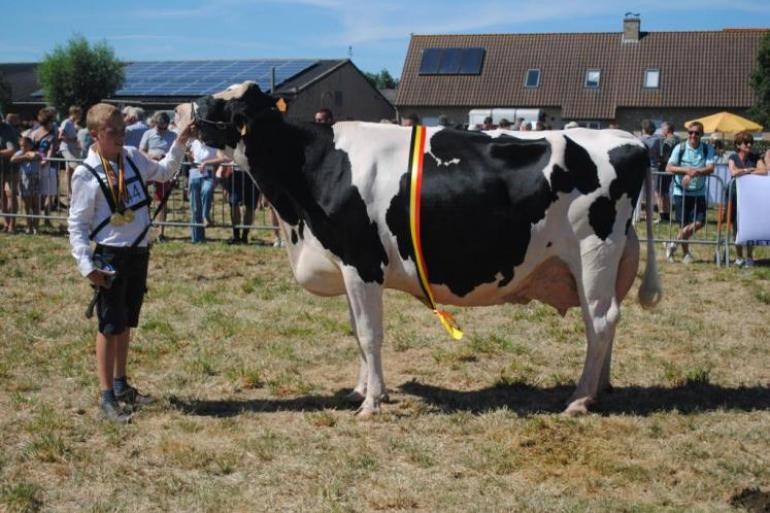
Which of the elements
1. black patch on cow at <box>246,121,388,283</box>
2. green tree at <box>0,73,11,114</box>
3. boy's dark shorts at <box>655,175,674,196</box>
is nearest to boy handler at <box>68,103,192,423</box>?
black patch on cow at <box>246,121,388,283</box>

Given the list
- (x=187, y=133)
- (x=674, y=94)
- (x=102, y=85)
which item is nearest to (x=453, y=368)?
(x=187, y=133)

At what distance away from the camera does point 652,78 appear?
149ft

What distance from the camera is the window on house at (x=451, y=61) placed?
48.3 meters

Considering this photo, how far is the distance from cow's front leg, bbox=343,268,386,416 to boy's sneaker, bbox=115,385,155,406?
1.49 metres

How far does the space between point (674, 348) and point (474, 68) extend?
4199cm

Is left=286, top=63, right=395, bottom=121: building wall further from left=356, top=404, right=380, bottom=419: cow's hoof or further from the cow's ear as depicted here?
left=356, top=404, right=380, bottom=419: cow's hoof

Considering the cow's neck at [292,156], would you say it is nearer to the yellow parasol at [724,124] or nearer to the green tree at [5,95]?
the yellow parasol at [724,124]

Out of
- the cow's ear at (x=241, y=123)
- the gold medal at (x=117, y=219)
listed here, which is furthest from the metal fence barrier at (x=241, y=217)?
the gold medal at (x=117, y=219)

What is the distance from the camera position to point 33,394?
645cm

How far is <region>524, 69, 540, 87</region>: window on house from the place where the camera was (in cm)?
4709

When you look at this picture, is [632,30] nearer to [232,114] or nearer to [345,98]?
[345,98]

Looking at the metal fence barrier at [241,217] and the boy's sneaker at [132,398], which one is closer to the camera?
the boy's sneaker at [132,398]

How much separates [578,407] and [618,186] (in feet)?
4.93

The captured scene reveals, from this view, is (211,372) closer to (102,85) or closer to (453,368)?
(453,368)
